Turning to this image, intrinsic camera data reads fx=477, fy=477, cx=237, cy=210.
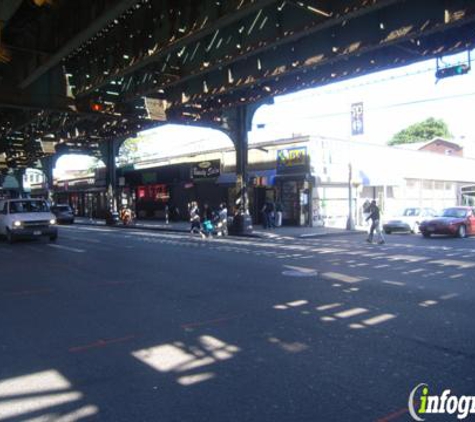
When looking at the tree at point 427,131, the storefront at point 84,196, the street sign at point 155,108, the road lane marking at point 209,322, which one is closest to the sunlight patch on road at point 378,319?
the road lane marking at point 209,322

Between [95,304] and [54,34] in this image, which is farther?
[54,34]

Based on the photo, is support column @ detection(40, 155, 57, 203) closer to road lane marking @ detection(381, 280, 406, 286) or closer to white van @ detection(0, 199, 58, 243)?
white van @ detection(0, 199, 58, 243)

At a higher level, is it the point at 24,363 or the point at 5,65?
the point at 5,65

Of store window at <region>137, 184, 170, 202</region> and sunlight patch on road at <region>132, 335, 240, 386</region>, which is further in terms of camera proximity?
store window at <region>137, 184, 170, 202</region>

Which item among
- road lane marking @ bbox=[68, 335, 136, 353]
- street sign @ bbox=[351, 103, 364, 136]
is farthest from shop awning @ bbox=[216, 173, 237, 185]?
road lane marking @ bbox=[68, 335, 136, 353]

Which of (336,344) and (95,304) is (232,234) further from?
(336,344)

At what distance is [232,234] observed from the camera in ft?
80.0

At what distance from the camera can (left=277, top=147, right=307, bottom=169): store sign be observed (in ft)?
92.1

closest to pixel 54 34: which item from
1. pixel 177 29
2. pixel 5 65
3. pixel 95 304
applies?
pixel 177 29

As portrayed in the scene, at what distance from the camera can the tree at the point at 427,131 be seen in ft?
284

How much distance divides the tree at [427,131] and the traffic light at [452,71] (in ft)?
253

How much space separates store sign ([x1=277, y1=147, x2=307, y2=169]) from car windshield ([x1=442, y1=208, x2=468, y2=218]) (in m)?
8.16

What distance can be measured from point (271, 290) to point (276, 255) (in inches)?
230

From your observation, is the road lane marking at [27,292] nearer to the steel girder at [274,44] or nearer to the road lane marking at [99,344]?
the road lane marking at [99,344]
